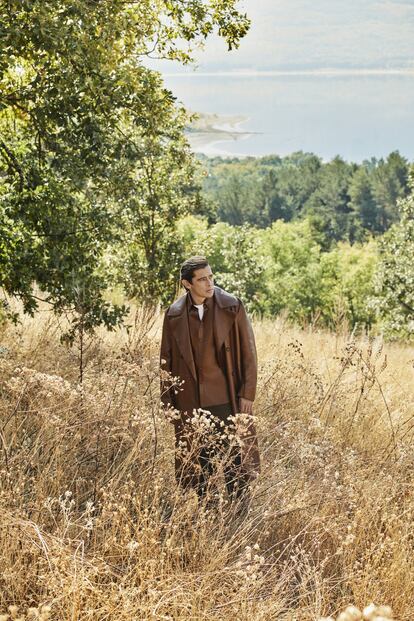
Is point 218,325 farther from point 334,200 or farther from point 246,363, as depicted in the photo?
point 334,200

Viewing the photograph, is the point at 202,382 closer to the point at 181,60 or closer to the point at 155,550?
the point at 155,550

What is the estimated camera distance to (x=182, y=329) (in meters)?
4.60

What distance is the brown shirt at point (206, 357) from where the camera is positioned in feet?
15.0

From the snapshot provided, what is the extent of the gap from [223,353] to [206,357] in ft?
0.39

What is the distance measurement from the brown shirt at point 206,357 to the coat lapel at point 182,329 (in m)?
0.03

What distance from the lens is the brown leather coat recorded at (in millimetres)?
4580

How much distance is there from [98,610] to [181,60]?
5781 mm

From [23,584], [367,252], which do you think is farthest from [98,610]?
[367,252]

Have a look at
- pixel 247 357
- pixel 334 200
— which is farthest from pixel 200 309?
pixel 334 200

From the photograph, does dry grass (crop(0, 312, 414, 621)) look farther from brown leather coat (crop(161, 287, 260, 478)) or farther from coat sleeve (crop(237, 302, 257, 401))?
coat sleeve (crop(237, 302, 257, 401))

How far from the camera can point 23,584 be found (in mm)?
3219

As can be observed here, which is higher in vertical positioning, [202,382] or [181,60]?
[181,60]

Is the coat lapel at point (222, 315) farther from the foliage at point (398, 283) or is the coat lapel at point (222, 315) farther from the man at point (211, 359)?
the foliage at point (398, 283)

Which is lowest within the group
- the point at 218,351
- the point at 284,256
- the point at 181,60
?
the point at 284,256
